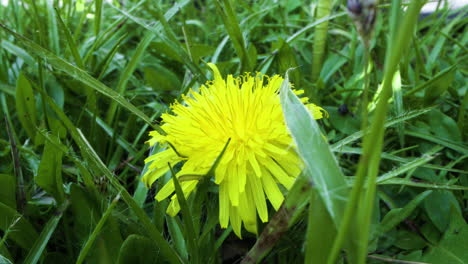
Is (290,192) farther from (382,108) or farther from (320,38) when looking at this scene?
(320,38)

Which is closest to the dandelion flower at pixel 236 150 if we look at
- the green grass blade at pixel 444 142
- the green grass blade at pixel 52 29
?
the green grass blade at pixel 444 142

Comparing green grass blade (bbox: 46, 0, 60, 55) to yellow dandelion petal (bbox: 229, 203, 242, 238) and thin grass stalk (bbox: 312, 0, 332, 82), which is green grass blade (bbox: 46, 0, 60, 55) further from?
yellow dandelion petal (bbox: 229, 203, 242, 238)

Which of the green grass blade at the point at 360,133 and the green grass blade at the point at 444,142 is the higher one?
the green grass blade at the point at 360,133

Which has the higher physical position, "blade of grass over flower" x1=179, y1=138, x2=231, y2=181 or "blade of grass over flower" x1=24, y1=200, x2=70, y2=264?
"blade of grass over flower" x1=179, y1=138, x2=231, y2=181

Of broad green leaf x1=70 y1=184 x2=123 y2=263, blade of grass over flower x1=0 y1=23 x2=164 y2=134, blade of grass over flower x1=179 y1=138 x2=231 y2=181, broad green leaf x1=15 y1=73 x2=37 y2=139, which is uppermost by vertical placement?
blade of grass over flower x1=0 y1=23 x2=164 y2=134

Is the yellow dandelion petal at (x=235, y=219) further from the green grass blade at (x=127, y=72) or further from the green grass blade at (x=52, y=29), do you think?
the green grass blade at (x=52, y=29)

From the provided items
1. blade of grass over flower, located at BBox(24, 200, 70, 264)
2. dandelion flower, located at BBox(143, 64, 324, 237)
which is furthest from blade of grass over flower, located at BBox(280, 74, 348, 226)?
blade of grass over flower, located at BBox(24, 200, 70, 264)
